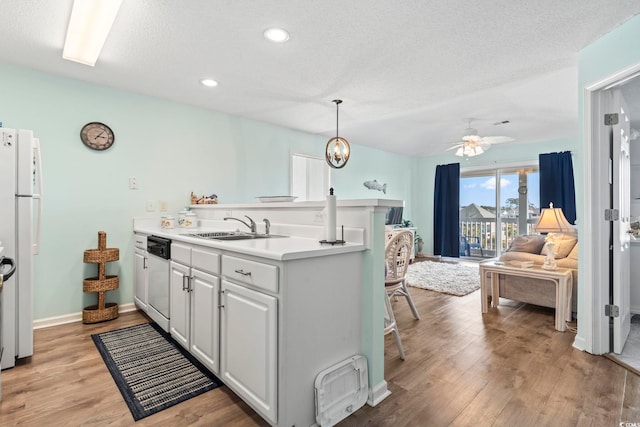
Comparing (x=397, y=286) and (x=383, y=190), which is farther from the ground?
(x=383, y=190)

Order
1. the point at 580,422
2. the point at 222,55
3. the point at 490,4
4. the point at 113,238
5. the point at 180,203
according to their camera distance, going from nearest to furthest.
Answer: the point at 580,422 < the point at 490,4 < the point at 222,55 < the point at 113,238 < the point at 180,203

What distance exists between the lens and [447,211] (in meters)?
6.97

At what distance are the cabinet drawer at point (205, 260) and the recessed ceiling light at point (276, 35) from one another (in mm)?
1602

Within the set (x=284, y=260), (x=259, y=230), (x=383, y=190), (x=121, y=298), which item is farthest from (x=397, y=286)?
(x=383, y=190)

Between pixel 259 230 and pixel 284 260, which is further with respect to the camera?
pixel 259 230

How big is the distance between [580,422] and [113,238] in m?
3.86

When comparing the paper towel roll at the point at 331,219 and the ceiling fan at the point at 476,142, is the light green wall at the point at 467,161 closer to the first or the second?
the ceiling fan at the point at 476,142

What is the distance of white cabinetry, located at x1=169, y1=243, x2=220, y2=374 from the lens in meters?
1.85

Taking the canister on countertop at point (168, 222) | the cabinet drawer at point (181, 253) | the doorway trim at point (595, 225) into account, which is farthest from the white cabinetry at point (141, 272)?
the doorway trim at point (595, 225)

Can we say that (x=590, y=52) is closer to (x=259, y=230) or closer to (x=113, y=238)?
(x=259, y=230)

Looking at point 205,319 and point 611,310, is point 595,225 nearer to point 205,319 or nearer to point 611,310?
point 611,310

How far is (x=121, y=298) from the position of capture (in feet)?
10.8

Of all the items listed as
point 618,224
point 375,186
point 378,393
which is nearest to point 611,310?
point 618,224

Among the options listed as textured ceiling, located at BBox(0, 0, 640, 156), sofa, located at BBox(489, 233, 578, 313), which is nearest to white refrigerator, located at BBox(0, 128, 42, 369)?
textured ceiling, located at BBox(0, 0, 640, 156)
